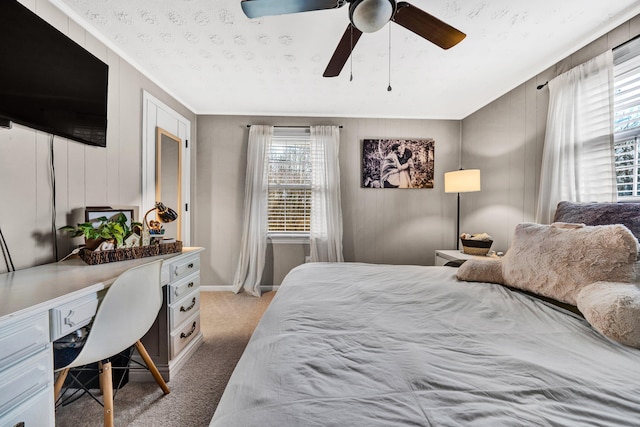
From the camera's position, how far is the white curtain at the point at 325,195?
3406mm

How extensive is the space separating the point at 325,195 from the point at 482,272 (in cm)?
215

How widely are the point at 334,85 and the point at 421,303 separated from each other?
7.55 ft

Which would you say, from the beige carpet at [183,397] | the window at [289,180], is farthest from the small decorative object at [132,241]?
the window at [289,180]

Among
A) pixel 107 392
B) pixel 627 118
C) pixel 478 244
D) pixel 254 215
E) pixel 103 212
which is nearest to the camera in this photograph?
Answer: pixel 107 392

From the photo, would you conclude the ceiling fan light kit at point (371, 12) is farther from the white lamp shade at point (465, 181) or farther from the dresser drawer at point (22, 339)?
the white lamp shade at point (465, 181)

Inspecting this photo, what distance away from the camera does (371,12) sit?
114 cm

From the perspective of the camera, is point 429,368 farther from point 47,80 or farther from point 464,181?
point 464,181

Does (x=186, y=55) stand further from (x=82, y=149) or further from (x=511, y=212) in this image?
(x=511, y=212)

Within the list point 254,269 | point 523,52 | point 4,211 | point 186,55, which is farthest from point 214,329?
point 523,52

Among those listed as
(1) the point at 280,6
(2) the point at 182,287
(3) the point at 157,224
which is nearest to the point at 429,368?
(1) the point at 280,6

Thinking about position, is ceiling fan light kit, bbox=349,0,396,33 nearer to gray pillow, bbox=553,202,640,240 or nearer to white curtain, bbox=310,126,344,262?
gray pillow, bbox=553,202,640,240

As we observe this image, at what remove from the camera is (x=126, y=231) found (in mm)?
1691

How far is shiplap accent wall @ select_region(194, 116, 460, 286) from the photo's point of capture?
347 cm

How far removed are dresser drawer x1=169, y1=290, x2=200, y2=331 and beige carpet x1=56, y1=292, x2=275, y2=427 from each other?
35cm
